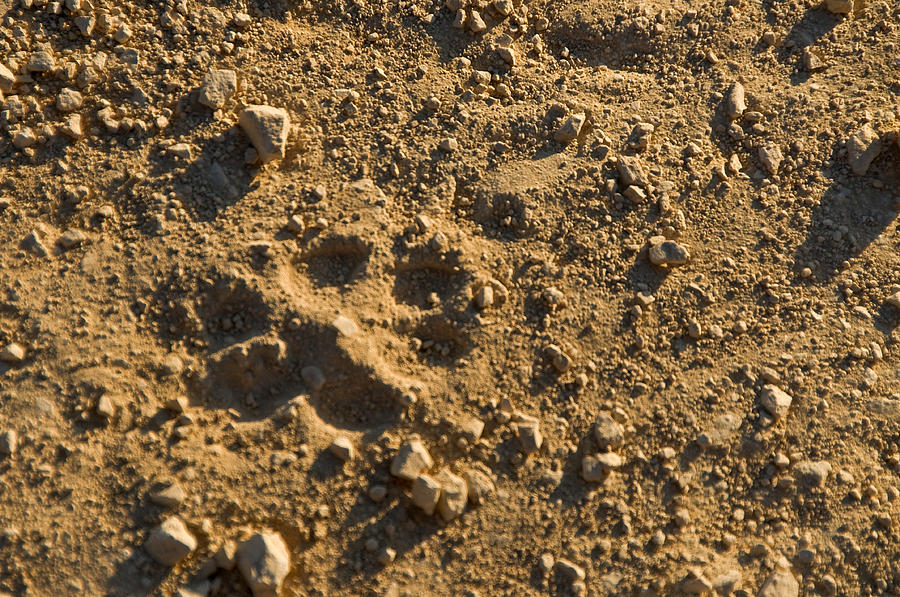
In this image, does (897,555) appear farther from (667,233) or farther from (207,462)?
(207,462)

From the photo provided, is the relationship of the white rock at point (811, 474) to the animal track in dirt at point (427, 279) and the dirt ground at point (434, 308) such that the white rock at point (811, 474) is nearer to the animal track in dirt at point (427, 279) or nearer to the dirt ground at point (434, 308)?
the dirt ground at point (434, 308)

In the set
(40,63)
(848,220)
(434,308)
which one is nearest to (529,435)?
(434,308)

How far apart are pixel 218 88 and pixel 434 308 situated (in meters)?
1.15

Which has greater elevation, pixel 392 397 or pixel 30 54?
pixel 30 54

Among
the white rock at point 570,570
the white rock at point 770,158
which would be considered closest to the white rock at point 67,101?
the white rock at point 570,570

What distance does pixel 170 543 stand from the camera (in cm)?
209

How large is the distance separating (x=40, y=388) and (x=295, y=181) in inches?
42.7

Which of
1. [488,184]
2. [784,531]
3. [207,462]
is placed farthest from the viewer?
[488,184]

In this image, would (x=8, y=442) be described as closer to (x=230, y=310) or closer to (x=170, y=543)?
(x=170, y=543)

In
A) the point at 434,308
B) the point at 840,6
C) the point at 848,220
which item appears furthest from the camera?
the point at 840,6

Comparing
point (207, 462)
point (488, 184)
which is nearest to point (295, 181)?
point (488, 184)

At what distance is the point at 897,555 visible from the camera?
2.43 metres

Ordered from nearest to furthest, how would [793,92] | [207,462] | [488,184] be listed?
[207,462] → [488,184] → [793,92]

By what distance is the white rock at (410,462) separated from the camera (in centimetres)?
221
